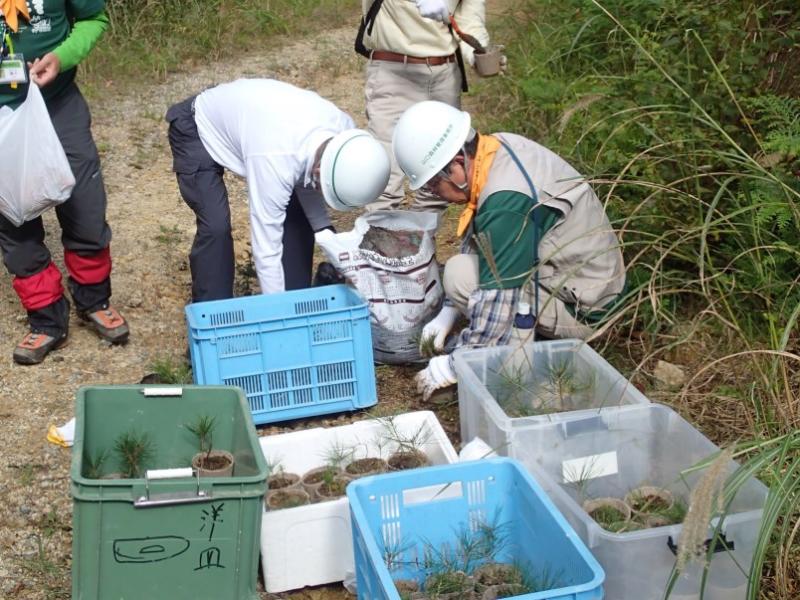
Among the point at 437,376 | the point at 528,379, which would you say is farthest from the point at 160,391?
the point at 528,379

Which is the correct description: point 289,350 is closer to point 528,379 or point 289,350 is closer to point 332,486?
point 332,486

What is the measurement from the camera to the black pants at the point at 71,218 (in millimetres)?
4195

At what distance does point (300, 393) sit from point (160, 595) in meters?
1.34

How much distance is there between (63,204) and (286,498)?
1.77 metres

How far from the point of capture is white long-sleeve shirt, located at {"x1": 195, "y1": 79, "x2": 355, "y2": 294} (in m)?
3.90

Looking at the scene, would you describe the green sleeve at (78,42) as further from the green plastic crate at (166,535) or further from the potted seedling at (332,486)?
the potted seedling at (332,486)

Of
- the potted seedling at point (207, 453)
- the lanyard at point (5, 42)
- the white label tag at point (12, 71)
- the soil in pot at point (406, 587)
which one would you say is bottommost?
the soil in pot at point (406, 587)

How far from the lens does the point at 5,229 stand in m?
4.23

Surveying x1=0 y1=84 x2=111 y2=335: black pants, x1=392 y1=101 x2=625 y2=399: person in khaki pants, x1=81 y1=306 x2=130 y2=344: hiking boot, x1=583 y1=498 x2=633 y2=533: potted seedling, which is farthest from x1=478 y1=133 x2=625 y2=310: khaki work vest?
x1=81 y1=306 x2=130 y2=344: hiking boot

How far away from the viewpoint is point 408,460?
3.42 m

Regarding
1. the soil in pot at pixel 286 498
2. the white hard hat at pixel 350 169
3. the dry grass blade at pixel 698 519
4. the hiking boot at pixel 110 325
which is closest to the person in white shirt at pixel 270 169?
the white hard hat at pixel 350 169

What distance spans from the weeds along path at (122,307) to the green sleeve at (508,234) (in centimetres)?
74

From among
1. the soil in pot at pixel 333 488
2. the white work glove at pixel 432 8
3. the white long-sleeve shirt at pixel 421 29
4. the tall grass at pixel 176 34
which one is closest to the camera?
the soil in pot at pixel 333 488

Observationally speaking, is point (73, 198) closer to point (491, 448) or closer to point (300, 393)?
point (300, 393)
